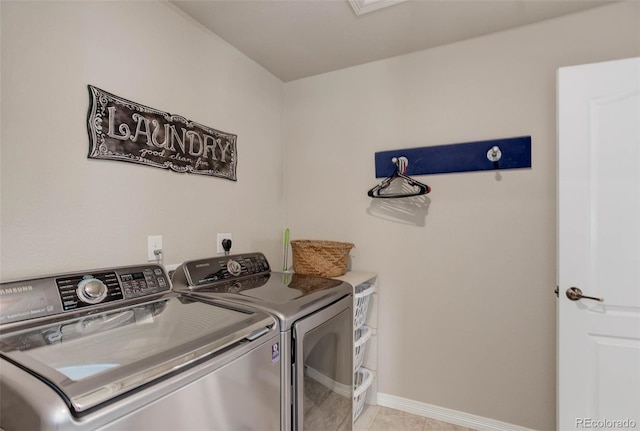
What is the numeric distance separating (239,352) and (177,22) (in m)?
1.71

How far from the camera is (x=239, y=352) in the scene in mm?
908

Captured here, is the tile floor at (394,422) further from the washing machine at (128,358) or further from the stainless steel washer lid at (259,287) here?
the washing machine at (128,358)

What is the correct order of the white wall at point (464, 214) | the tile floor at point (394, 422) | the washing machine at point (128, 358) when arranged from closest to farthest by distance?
the washing machine at point (128, 358) < the white wall at point (464, 214) < the tile floor at point (394, 422)

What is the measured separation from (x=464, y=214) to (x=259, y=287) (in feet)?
4.50

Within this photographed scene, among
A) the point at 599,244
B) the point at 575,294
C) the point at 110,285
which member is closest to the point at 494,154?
the point at 599,244

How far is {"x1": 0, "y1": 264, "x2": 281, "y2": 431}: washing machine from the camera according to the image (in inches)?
23.5

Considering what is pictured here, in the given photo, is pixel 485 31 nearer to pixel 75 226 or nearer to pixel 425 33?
pixel 425 33

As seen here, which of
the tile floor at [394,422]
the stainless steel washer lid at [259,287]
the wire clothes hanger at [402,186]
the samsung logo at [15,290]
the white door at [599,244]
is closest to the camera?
the samsung logo at [15,290]

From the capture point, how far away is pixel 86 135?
123 centimetres

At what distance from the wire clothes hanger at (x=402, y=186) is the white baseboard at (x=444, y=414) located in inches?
56.4

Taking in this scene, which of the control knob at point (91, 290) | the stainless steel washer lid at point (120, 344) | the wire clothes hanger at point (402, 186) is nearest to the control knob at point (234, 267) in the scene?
the stainless steel washer lid at point (120, 344)

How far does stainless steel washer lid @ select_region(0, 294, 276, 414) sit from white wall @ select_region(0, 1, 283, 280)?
0.36 m

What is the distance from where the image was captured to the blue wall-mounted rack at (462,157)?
1.79 metres
